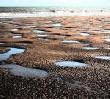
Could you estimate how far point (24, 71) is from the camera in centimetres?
978

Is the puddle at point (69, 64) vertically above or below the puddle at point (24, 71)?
below

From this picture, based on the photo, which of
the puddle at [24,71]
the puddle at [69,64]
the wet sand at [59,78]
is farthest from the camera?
the puddle at [69,64]

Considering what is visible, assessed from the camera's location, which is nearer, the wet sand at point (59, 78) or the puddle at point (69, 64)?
the wet sand at point (59, 78)

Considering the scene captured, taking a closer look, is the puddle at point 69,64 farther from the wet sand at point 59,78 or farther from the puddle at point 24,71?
the puddle at point 24,71

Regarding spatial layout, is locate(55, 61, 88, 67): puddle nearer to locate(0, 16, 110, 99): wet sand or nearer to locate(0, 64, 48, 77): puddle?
locate(0, 16, 110, 99): wet sand

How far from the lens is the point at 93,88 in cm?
784

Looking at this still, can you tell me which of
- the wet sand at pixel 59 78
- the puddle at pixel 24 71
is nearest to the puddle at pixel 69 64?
the wet sand at pixel 59 78

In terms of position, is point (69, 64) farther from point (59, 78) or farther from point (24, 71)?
point (59, 78)

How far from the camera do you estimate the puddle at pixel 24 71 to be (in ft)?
30.6

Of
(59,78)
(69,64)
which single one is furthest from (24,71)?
(69,64)

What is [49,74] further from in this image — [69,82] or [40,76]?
[69,82]

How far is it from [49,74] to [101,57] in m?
3.55

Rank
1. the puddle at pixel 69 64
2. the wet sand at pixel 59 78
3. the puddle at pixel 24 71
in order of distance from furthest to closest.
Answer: the puddle at pixel 69 64 < the puddle at pixel 24 71 < the wet sand at pixel 59 78

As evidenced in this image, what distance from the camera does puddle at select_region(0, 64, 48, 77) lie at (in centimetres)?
931
